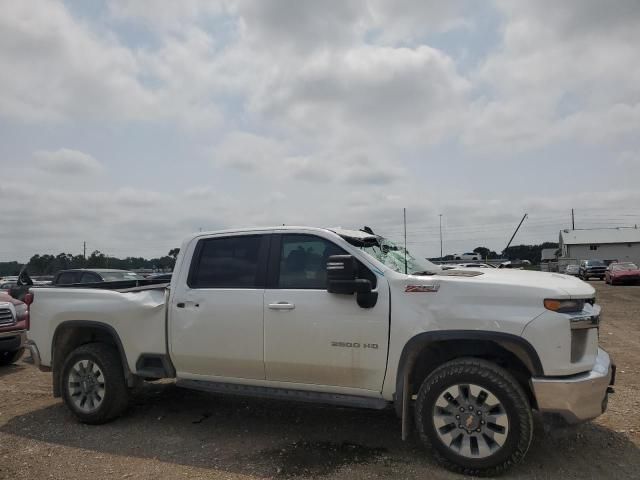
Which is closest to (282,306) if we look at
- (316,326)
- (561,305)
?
(316,326)

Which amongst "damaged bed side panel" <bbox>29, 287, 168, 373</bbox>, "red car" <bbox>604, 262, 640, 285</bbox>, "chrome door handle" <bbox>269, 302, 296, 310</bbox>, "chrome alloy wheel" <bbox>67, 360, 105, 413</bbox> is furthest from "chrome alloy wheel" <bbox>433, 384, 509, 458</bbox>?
"red car" <bbox>604, 262, 640, 285</bbox>

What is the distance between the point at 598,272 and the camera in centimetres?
3625

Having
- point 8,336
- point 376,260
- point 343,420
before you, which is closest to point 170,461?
point 343,420

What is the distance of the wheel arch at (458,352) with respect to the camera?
3908 millimetres

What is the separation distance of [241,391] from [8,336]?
557 centimetres

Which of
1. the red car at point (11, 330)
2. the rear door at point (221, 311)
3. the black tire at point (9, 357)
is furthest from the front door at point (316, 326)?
the black tire at point (9, 357)

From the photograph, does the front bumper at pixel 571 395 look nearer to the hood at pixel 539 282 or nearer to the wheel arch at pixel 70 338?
the hood at pixel 539 282

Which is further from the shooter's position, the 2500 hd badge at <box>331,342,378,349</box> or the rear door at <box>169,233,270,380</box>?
the rear door at <box>169,233,270,380</box>

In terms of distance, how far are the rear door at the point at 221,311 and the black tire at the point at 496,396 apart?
4.91ft

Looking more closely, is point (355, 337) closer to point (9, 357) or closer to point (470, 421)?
point (470, 421)

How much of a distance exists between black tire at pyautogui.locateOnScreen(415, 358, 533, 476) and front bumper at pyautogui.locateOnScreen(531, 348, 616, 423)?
0.46 feet

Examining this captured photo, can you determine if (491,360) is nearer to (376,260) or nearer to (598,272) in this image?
→ (376,260)

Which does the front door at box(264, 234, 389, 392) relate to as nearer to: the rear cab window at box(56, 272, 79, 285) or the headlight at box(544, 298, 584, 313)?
the headlight at box(544, 298, 584, 313)

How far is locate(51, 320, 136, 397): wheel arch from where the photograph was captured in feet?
18.2
